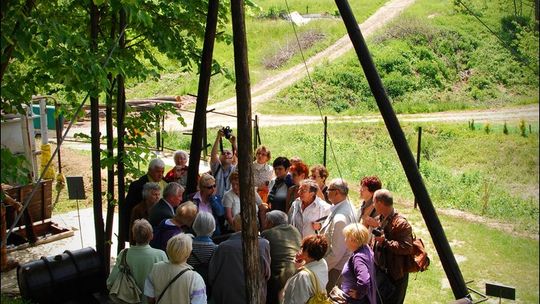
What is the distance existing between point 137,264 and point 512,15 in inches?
642

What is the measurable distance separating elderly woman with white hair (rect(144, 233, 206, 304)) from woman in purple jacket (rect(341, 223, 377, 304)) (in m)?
1.20

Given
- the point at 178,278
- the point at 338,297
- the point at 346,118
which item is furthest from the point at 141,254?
the point at 346,118

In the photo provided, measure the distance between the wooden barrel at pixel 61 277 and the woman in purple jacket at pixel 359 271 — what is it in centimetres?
291

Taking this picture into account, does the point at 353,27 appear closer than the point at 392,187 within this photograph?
Yes

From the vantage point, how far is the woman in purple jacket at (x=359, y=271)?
16.4 feet

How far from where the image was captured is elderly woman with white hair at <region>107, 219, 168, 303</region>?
5.14 meters

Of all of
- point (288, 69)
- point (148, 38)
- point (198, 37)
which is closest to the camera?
point (148, 38)

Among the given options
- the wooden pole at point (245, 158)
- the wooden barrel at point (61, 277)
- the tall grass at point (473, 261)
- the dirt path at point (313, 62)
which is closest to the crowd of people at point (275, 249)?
the wooden pole at point (245, 158)

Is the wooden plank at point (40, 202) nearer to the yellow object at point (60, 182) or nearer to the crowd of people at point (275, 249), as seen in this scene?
the yellow object at point (60, 182)

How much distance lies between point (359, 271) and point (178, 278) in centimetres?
145

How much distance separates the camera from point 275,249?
18.1 feet

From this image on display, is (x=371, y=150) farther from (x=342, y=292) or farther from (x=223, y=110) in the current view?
(x=342, y=292)

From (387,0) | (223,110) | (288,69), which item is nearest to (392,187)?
(223,110)

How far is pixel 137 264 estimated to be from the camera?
5301 mm
